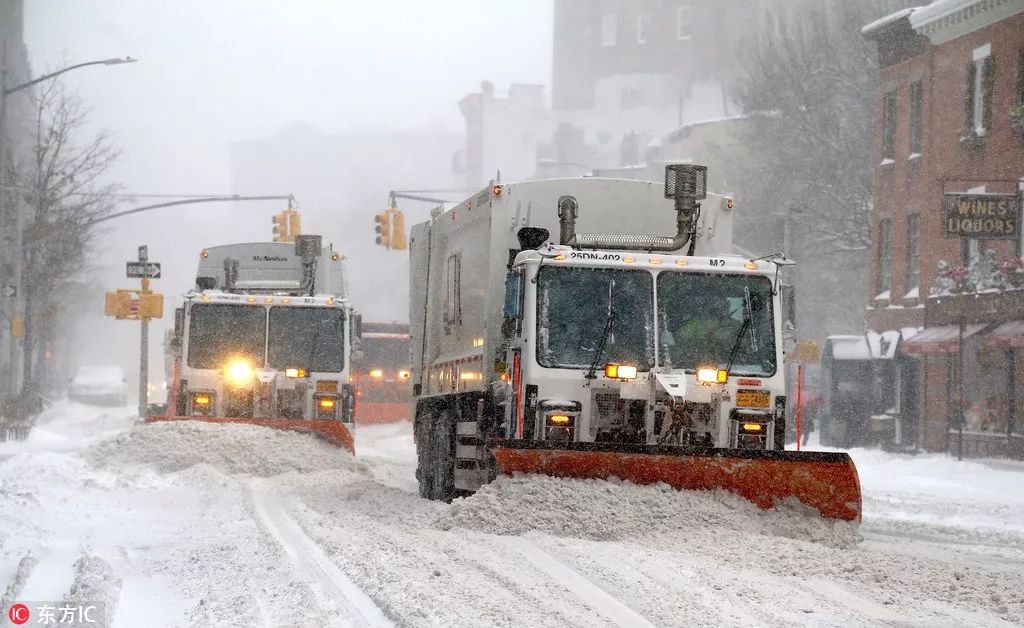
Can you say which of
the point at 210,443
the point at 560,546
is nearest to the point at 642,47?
the point at 210,443

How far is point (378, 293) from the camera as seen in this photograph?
93.1 metres

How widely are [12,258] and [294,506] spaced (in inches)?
997

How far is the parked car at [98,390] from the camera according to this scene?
56062 millimetres

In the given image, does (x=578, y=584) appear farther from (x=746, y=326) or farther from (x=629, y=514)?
(x=746, y=326)

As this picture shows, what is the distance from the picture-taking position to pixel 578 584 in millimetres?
9234

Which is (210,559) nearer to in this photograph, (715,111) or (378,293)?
(378,293)

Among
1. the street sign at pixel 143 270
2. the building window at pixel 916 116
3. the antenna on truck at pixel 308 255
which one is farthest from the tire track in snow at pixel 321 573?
the building window at pixel 916 116

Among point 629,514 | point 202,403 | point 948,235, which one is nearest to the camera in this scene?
point 629,514

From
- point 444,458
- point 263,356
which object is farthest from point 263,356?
point 444,458

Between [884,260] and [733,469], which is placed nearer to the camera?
[733,469]

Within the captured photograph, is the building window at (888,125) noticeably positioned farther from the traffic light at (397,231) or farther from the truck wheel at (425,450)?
the truck wheel at (425,450)

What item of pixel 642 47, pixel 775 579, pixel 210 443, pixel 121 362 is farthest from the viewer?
pixel 121 362

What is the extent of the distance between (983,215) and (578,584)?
22.2 metres

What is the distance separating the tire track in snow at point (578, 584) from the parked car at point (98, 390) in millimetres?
46807
